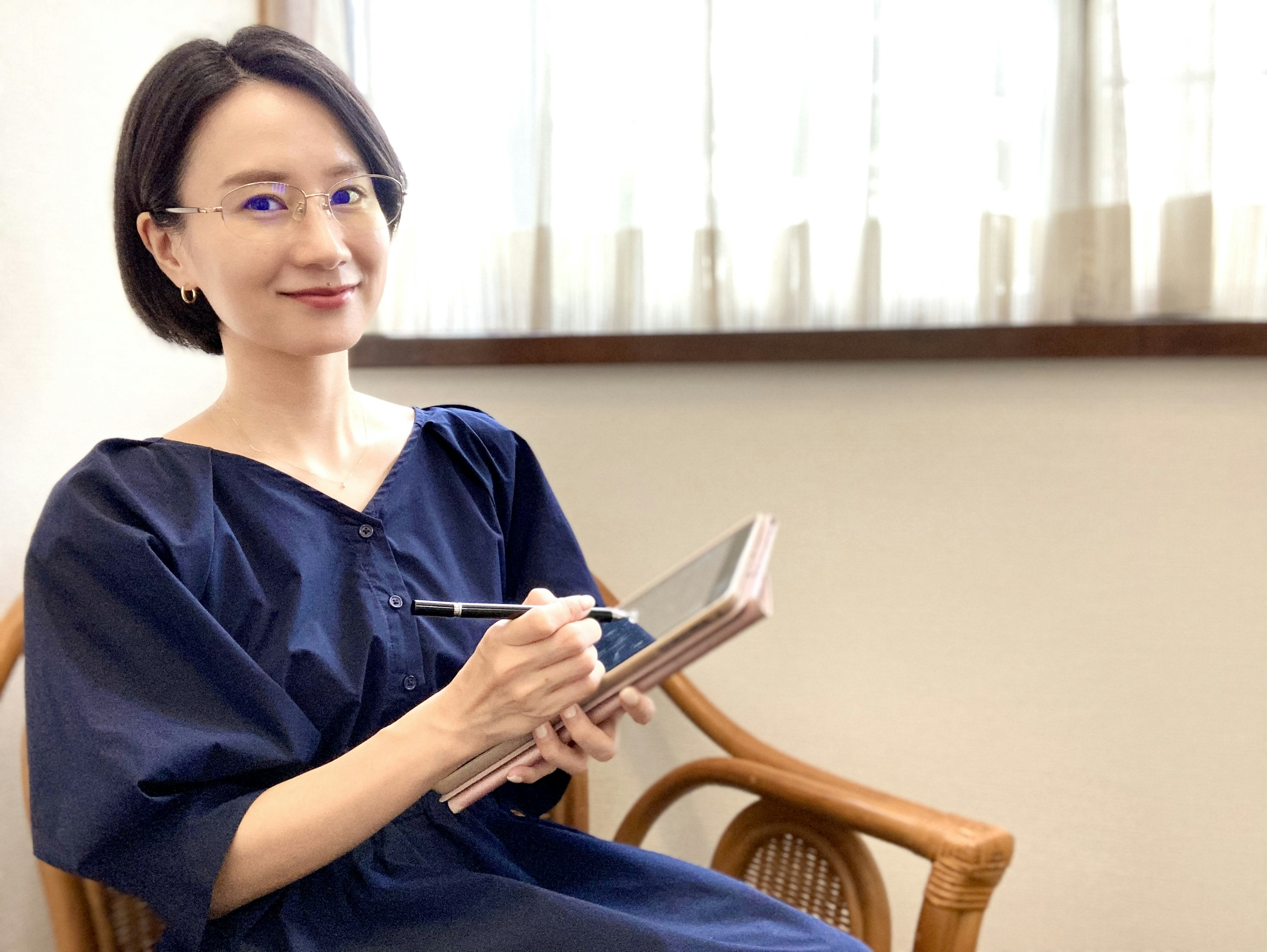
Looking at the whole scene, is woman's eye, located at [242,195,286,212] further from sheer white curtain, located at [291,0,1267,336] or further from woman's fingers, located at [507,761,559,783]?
sheer white curtain, located at [291,0,1267,336]

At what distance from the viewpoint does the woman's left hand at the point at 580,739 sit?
0.83 metres

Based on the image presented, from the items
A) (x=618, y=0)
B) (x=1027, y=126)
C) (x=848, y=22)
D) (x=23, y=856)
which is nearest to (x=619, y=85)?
(x=618, y=0)

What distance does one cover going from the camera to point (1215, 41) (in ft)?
4.35

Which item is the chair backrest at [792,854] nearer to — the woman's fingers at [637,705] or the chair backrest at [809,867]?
the chair backrest at [809,867]

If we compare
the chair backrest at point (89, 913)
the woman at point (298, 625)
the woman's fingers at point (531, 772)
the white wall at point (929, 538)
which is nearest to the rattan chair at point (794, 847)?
the chair backrest at point (89, 913)

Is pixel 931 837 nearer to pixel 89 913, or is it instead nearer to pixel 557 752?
pixel 557 752

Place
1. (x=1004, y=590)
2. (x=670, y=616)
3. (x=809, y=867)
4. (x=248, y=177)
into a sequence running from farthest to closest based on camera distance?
(x=1004, y=590) < (x=809, y=867) < (x=248, y=177) < (x=670, y=616)

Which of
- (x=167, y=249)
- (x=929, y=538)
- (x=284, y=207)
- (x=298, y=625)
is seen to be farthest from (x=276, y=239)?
(x=929, y=538)

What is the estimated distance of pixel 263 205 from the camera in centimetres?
98

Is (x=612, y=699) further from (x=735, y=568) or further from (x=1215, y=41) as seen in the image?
(x=1215, y=41)

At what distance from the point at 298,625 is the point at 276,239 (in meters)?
0.36

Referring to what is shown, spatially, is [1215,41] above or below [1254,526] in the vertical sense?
above

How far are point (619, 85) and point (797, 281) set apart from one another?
41 cm

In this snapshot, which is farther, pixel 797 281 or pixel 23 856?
pixel 797 281
